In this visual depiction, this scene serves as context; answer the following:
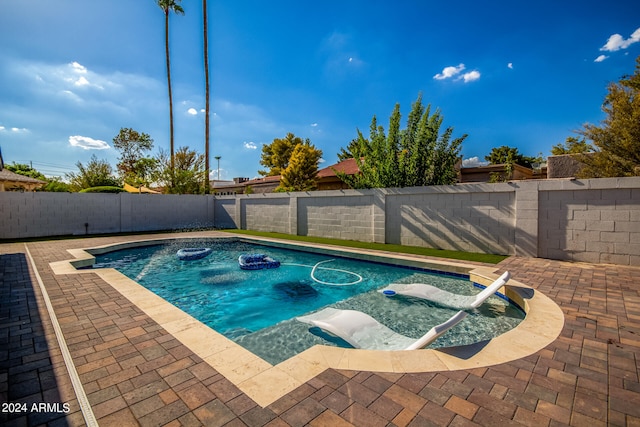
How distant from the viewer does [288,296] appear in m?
6.45

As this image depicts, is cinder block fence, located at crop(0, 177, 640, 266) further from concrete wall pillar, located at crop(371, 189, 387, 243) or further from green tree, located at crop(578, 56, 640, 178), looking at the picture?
green tree, located at crop(578, 56, 640, 178)

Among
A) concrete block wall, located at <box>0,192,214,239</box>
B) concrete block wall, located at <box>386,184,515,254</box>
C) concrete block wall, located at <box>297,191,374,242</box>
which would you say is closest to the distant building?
concrete block wall, located at <box>386,184,515,254</box>

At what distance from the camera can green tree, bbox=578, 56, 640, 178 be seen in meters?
9.30

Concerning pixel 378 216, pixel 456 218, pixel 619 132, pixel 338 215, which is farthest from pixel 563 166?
pixel 338 215

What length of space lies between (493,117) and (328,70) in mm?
11846

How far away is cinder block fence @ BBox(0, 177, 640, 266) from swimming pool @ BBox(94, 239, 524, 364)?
2.68m

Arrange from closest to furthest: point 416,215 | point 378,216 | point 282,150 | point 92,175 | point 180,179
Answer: point 416,215
point 378,216
point 180,179
point 92,175
point 282,150

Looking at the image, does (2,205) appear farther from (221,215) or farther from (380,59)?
(380,59)

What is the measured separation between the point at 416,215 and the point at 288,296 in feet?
19.1

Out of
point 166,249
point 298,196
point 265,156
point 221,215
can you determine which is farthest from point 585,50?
point 265,156

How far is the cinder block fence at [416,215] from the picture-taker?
693 centimetres

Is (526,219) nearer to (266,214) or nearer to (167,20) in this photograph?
(266,214)

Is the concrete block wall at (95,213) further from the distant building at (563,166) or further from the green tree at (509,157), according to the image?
the green tree at (509,157)

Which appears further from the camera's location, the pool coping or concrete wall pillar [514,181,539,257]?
concrete wall pillar [514,181,539,257]
